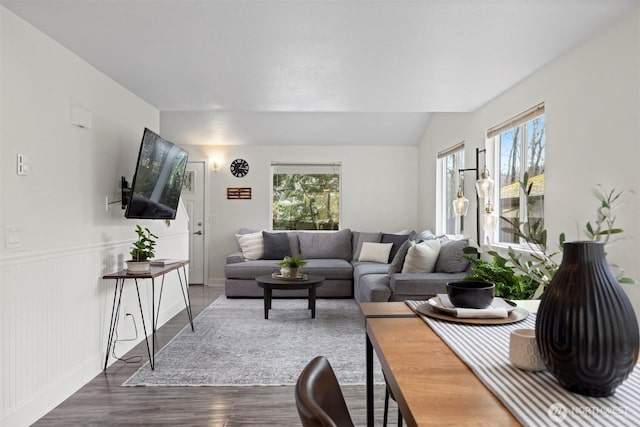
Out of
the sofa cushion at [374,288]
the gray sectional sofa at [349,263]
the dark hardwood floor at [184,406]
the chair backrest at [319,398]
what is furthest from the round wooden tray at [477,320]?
the sofa cushion at [374,288]

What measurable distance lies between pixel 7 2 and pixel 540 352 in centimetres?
267

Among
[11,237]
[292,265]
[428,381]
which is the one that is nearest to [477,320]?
[428,381]

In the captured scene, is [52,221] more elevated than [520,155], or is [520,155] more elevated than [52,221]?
[520,155]

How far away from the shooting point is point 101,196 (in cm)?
325

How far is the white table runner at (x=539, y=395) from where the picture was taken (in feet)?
2.29

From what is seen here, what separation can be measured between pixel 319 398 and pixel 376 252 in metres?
5.34

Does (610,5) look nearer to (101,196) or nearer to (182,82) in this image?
(182,82)

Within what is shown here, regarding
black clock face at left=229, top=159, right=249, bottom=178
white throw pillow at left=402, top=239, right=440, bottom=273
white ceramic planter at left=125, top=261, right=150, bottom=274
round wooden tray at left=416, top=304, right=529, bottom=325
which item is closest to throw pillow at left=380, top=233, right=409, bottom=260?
white throw pillow at left=402, top=239, right=440, bottom=273

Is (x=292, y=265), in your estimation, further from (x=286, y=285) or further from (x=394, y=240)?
(x=394, y=240)

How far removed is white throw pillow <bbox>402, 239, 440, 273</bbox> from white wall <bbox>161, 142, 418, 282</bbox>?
250 centimetres

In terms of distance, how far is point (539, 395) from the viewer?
2.60 feet

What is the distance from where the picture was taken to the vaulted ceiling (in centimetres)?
226

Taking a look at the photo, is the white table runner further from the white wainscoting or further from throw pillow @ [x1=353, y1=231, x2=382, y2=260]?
throw pillow @ [x1=353, y1=231, x2=382, y2=260]

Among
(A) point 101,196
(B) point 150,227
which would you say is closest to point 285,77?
(A) point 101,196
